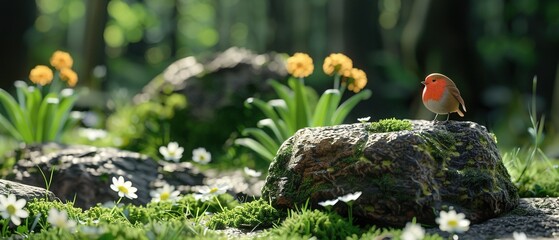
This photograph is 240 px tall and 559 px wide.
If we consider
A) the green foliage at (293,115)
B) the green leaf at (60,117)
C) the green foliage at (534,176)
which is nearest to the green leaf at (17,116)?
the green leaf at (60,117)

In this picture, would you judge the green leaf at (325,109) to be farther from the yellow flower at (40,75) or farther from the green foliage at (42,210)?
the yellow flower at (40,75)

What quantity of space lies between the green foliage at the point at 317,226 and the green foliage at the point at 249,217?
12.5 inches

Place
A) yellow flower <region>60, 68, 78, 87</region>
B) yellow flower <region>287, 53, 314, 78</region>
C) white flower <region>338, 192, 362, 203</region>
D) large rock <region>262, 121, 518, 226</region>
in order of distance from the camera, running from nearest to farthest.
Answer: white flower <region>338, 192, 362, 203</region> < large rock <region>262, 121, 518, 226</region> < yellow flower <region>287, 53, 314, 78</region> < yellow flower <region>60, 68, 78, 87</region>

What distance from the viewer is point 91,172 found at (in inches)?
204

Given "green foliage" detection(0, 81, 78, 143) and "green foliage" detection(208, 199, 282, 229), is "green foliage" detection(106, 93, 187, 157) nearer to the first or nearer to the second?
"green foliage" detection(0, 81, 78, 143)

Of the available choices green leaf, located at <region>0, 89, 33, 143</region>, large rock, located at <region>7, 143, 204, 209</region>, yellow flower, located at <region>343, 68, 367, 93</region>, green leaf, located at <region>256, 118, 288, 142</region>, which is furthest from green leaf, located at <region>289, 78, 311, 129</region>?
green leaf, located at <region>0, 89, 33, 143</region>

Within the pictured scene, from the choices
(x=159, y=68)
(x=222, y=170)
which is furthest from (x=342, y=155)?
(x=159, y=68)

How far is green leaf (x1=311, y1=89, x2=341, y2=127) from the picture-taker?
5.73 m

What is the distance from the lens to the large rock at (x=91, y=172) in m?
5.10

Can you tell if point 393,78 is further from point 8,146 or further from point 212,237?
point 212,237

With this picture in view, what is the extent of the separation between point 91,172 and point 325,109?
203cm

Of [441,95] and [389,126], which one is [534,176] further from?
[389,126]

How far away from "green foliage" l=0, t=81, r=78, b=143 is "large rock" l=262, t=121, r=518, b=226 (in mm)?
3413

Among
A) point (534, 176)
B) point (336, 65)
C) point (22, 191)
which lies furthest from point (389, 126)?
point (22, 191)
